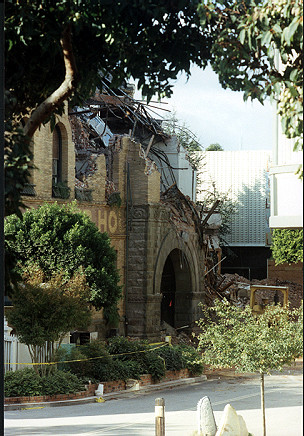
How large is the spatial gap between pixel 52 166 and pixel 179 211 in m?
0.69

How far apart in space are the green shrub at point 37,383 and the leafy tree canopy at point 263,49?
1.68 m

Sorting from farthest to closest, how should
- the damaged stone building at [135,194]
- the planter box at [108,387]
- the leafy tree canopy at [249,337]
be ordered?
the damaged stone building at [135,194]
the planter box at [108,387]
the leafy tree canopy at [249,337]

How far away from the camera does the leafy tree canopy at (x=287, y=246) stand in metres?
3.07

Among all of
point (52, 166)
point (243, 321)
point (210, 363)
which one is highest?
point (52, 166)

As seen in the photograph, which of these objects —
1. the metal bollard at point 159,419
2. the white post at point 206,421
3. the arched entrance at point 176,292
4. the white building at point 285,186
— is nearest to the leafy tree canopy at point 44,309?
the arched entrance at point 176,292

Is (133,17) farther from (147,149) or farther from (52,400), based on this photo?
(52,400)

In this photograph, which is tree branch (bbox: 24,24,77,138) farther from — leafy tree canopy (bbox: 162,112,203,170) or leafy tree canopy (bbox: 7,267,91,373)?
leafy tree canopy (bbox: 7,267,91,373)

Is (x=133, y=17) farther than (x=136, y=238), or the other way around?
(x=136, y=238)

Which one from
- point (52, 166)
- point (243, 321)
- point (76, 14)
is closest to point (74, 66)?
point (76, 14)

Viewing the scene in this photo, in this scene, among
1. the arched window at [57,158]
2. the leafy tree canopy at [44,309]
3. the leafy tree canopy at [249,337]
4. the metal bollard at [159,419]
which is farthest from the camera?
the leafy tree canopy at [44,309]

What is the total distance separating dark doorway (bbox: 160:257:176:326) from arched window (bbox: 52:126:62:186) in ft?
2.38

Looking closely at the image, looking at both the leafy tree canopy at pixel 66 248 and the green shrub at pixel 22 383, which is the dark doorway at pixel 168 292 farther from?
the green shrub at pixel 22 383

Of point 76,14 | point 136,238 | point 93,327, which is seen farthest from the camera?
point 93,327

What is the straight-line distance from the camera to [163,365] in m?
3.54
